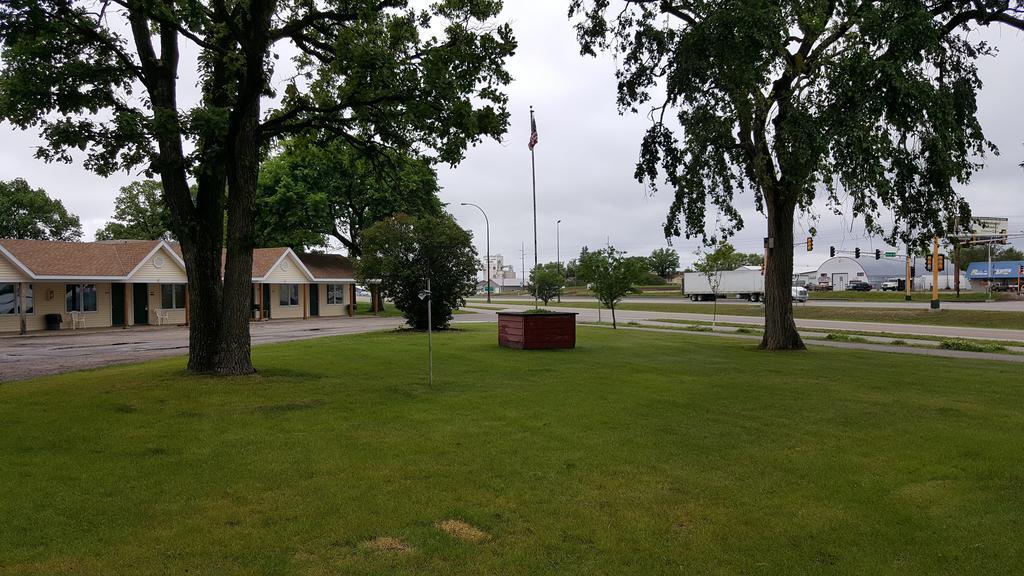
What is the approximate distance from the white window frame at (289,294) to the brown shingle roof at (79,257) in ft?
29.9

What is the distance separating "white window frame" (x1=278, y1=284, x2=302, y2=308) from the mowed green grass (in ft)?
109

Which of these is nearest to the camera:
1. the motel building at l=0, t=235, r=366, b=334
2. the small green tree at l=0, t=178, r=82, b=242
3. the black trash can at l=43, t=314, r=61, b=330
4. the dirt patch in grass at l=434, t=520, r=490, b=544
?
the dirt patch in grass at l=434, t=520, r=490, b=544

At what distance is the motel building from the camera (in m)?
31.8

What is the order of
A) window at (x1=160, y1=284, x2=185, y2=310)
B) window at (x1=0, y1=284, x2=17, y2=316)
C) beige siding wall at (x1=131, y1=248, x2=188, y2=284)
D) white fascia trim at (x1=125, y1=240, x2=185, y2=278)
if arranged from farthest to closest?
1. window at (x1=160, y1=284, x2=185, y2=310)
2. beige siding wall at (x1=131, y1=248, x2=188, y2=284)
3. white fascia trim at (x1=125, y1=240, x2=185, y2=278)
4. window at (x1=0, y1=284, x2=17, y2=316)

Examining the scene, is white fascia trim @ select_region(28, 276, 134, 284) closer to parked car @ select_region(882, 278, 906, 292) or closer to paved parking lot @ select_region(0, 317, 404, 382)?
paved parking lot @ select_region(0, 317, 404, 382)

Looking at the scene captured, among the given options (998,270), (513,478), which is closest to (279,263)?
(513,478)

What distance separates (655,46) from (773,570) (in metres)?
16.4

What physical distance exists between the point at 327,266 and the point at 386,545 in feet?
150

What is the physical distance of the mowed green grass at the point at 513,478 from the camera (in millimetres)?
4465

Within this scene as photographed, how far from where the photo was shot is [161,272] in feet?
120

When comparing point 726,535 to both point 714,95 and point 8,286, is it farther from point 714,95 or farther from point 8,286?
point 8,286

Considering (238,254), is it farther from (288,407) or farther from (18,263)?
(18,263)

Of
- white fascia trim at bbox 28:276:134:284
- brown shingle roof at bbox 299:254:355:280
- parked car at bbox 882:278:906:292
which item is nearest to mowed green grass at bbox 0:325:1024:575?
white fascia trim at bbox 28:276:134:284

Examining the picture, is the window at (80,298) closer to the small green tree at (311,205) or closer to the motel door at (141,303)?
the motel door at (141,303)
